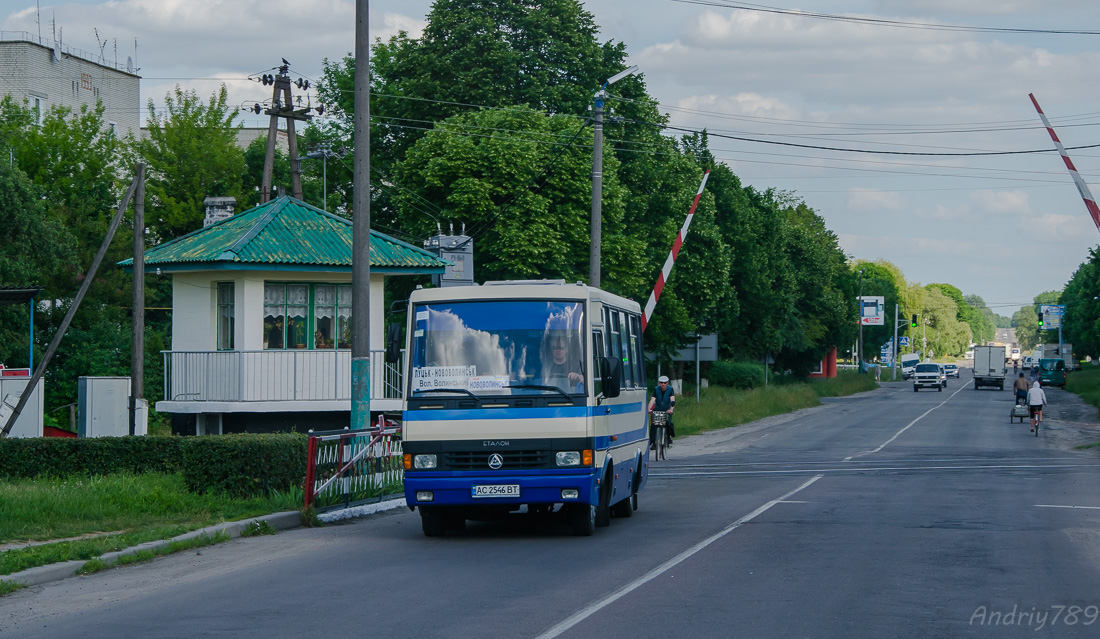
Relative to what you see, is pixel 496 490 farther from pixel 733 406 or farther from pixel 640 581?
pixel 733 406

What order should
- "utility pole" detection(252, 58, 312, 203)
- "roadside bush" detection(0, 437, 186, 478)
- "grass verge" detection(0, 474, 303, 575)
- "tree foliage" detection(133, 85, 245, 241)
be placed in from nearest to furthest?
"grass verge" detection(0, 474, 303, 575) → "roadside bush" detection(0, 437, 186, 478) → "utility pole" detection(252, 58, 312, 203) → "tree foliage" detection(133, 85, 245, 241)

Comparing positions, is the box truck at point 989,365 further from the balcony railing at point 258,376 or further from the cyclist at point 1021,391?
the balcony railing at point 258,376

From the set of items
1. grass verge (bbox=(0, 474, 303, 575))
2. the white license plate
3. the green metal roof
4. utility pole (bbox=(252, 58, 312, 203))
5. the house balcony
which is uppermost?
utility pole (bbox=(252, 58, 312, 203))

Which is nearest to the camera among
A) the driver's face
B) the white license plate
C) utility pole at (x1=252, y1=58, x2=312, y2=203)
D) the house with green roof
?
the white license plate

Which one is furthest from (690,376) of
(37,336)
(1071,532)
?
(1071,532)

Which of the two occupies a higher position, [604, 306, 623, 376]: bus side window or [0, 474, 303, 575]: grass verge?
[604, 306, 623, 376]: bus side window

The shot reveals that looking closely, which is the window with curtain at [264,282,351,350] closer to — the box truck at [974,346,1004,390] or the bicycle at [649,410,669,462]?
the bicycle at [649,410,669,462]

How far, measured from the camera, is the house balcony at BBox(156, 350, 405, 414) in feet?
84.1

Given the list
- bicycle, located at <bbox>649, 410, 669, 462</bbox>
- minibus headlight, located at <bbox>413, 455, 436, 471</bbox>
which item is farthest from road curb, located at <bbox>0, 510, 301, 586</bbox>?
bicycle, located at <bbox>649, 410, 669, 462</bbox>

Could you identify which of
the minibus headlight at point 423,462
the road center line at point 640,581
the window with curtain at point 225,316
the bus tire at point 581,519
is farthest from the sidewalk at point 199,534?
the window with curtain at point 225,316

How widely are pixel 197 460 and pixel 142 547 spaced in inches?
154

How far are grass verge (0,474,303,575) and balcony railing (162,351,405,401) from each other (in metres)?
8.68

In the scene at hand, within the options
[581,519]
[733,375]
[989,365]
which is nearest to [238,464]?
[581,519]

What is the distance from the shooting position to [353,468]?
54.7ft
